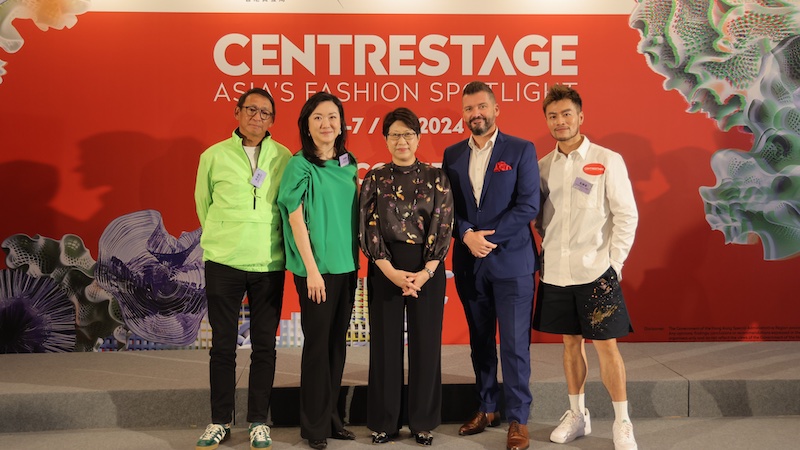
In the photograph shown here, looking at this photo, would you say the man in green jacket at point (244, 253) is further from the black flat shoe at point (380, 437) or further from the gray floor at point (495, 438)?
the black flat shoe at point (380, 437)

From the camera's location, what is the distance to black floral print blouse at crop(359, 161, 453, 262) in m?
2.81

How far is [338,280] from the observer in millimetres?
2859

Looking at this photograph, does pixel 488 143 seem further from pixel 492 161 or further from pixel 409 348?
pixel 409 348

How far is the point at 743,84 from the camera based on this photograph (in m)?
4.12

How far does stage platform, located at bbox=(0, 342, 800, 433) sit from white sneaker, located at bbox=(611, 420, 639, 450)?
1.37 feet

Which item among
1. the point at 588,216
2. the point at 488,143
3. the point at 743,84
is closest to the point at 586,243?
the point at 588,216

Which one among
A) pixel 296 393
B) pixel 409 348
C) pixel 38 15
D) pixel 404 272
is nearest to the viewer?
pixel 404 272

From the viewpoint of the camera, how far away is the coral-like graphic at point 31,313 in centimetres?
403

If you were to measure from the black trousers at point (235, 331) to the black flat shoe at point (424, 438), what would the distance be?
67 centimetres

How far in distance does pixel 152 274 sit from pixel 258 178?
1557 millimetres

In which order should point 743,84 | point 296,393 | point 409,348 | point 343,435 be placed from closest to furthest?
point 409,348, point 343,435, point 296,393, point 743,84

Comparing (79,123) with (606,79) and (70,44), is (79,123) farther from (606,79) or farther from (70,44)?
(606,79)

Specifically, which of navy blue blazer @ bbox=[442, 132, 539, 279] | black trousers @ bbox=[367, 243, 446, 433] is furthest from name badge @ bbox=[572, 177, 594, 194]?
black trousers @ bbox=[367, 243, 446, 433]

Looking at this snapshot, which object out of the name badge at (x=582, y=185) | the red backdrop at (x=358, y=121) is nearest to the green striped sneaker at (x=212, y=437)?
the red backdrop at (x=358, y=121)
